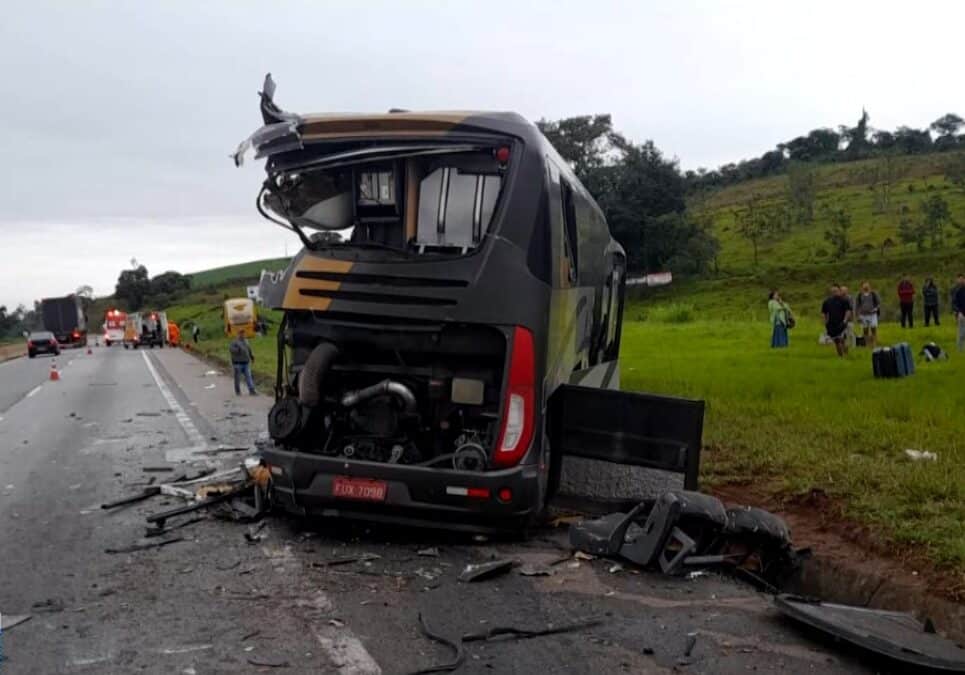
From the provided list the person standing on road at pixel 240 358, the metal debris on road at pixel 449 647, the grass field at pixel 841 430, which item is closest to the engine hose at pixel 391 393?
the metal debris on road at pixel 449 647

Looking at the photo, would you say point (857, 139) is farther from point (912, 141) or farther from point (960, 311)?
point (960, 311)

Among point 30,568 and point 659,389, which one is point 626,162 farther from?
point 30,568

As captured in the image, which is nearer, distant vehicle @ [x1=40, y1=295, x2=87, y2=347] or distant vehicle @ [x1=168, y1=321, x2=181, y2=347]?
distant vehicle @ [x1=40, y1=295, x2=87, y2=347]

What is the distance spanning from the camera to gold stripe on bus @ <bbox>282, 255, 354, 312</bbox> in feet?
22.1

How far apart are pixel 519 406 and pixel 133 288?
126889mm

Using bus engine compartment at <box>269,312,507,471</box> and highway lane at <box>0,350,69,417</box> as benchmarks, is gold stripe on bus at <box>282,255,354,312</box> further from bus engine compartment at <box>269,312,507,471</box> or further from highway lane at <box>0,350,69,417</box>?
highway lane at <box>0,350,69,417</box>

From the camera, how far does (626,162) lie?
58156 mm

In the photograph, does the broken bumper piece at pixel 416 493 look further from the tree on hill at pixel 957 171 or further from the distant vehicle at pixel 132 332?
the tree on hill at pixel 957 171

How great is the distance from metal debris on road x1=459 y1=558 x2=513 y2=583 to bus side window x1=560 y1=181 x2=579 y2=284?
95.2 inches

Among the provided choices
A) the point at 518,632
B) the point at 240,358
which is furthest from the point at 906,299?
the point at 518,632

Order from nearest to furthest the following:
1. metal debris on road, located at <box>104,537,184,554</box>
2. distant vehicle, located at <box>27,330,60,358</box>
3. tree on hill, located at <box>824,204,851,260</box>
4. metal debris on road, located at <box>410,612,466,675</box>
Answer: metal debris on road, located at <box>410,612,466,675</box>, metal debris on road, located at <box>104,537,184,554</box>, distant vehicle, located at <box>27,330,60,358</box>, tree on hill, located at <box>824,204,851,260</box>

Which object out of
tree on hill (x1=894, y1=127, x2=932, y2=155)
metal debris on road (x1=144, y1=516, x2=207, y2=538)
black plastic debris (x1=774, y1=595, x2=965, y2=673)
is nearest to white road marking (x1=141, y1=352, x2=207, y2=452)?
metal debris on road (x1=144, y1=516, x2=207, y2=538)

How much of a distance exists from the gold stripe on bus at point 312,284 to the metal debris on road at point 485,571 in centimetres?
210

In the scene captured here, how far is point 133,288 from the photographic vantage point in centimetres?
12456
